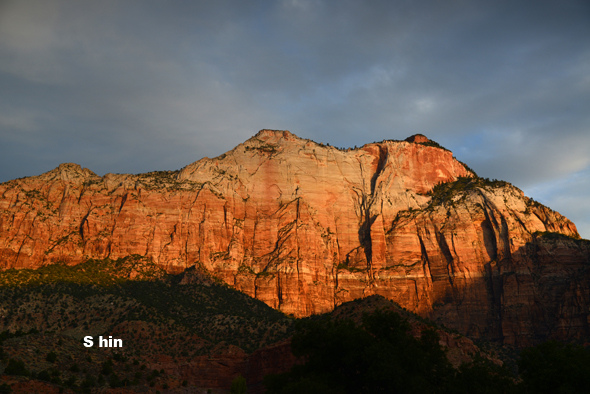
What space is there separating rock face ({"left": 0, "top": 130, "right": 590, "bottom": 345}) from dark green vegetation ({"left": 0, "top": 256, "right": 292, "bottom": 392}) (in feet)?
31.4

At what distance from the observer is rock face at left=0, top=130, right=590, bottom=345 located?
123 metres

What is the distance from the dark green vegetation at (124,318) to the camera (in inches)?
2753

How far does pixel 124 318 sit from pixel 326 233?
65659mm

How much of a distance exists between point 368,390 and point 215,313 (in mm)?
52621

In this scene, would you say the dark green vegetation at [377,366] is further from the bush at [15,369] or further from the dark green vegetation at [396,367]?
the bush at [15,369]

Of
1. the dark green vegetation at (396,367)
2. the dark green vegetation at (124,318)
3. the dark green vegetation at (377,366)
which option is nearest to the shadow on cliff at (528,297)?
the dark green vegetation at (124,318)

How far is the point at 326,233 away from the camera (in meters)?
147

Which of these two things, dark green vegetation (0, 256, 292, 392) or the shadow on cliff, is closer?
dark green vegetation (0, 256, 292, 392)

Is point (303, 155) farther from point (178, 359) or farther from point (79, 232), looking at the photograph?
point (178, 359)

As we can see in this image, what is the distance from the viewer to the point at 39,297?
98.2 metres

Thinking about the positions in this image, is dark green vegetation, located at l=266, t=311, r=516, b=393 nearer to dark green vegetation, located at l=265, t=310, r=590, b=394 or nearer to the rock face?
dark green vegetation, located at l=265, t=310, r=590, b=394

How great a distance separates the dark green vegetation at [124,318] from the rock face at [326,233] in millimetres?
9569

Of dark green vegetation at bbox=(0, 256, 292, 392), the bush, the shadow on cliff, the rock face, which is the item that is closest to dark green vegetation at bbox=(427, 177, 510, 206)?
the rock face

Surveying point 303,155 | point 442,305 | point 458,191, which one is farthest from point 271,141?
point 442,305
